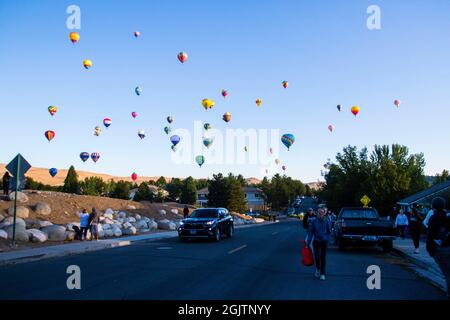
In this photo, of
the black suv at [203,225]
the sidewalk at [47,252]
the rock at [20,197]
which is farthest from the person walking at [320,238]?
the rock at [20,197]

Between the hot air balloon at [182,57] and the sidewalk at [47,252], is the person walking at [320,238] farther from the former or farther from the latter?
the hot air balloon at [182,57]

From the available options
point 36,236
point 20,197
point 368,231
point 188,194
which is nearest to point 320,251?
point 368,231

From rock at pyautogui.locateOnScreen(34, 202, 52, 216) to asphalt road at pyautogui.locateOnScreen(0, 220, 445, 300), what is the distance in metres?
16.5

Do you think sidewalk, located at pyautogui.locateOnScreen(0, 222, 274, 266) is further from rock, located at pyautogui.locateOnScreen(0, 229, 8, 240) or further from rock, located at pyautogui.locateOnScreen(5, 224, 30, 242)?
rock, located at pyautogui.locateOnScreen(0, 229, 8, 240)

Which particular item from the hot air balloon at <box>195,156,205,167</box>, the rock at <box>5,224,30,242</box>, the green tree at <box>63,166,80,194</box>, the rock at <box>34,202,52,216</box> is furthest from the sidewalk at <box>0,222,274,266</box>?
the green tree at <box>63,166,80,194</box>

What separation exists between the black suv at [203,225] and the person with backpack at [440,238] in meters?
16.1

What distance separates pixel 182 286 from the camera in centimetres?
1005

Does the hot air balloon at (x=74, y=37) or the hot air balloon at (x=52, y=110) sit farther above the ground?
the hot air balloon at (x=74, y=37)

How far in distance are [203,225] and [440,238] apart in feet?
53.7

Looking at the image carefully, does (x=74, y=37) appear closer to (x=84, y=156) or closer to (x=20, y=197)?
(x=20, y=197)

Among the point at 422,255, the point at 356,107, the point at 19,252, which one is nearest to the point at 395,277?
the point at 422,255

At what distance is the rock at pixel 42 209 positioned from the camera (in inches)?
1248

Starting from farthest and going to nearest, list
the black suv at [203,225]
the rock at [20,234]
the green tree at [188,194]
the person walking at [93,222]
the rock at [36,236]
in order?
1. the green tree at [188,194]
2. the black suv at [203,225]
3. the person walking at [93,222]
4. the rock at [36,236]
5. the rock at [20,234]

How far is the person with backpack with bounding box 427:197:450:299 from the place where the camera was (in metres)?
7.96
